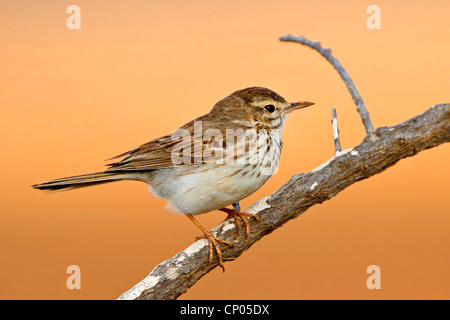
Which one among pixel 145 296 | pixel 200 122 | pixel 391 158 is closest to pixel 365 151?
pixel 391 158

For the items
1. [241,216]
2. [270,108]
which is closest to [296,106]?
[270,108]

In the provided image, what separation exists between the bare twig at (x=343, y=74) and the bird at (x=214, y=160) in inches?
15.8

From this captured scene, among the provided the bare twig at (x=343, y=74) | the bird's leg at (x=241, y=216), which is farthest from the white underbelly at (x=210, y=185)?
the bare twig at (x=343, y=74)

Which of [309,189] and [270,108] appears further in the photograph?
[270,108]

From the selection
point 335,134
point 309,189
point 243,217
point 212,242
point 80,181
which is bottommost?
point 212,242

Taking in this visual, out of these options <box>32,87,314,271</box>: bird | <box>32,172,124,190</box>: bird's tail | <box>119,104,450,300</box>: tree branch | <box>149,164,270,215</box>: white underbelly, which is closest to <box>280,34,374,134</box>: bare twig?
<box>119,104,450,300</box>: tree branch

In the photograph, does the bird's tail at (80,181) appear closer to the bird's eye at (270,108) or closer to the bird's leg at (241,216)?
the bird's leg at (241,216)

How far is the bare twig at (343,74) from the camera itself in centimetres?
347

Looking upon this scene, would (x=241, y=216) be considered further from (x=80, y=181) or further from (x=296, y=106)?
(x=80, y=181)

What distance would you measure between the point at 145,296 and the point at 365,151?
1.77 metres

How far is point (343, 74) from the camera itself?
11.8 feet

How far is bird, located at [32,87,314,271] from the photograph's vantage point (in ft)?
11.2

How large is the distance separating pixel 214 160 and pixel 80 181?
0.96 metres

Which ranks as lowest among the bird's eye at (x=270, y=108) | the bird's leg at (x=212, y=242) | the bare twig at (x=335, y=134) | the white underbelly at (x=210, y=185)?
the bird's leg at (x=212, y=242)
